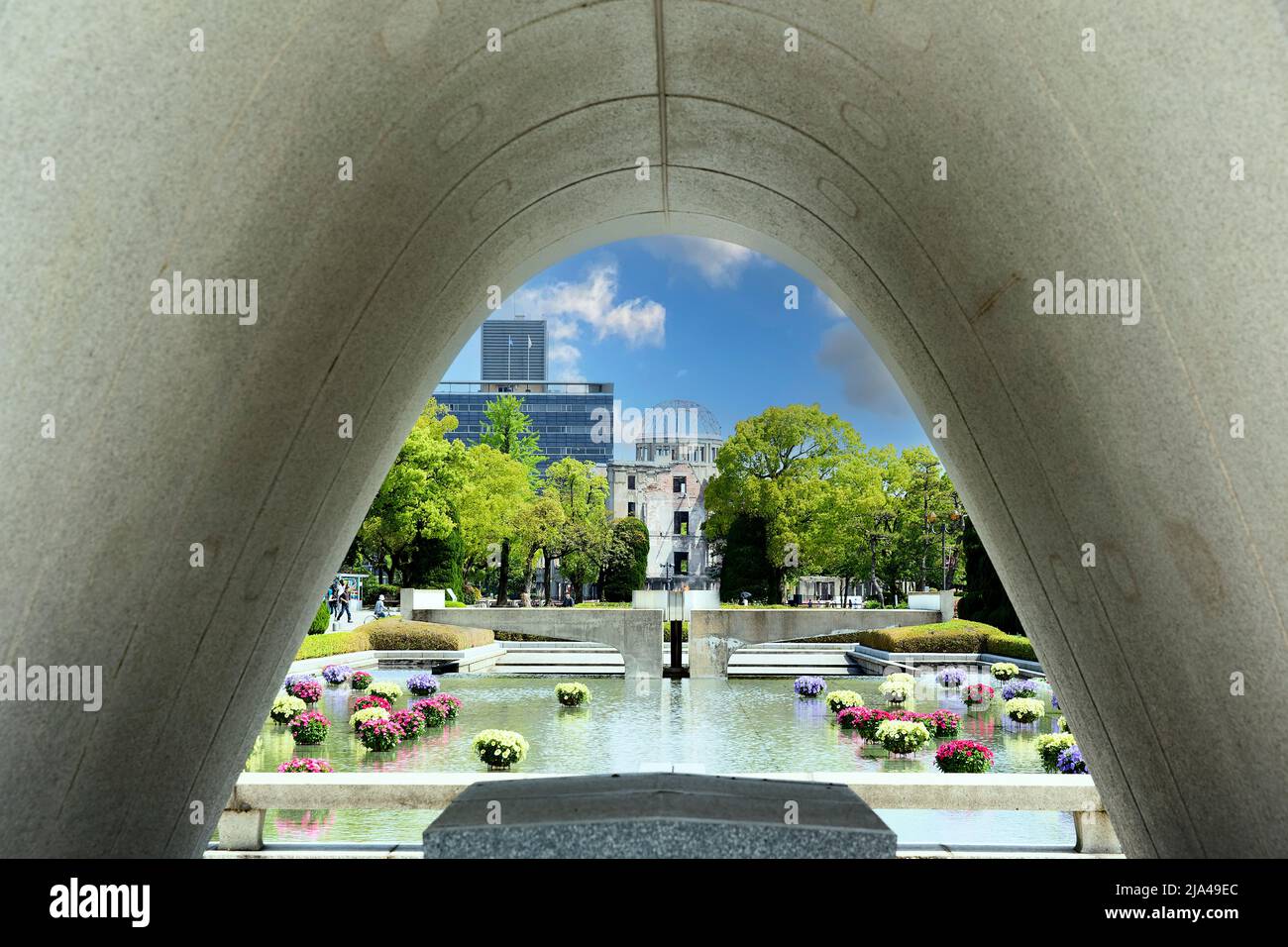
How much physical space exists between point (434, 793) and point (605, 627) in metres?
21.3

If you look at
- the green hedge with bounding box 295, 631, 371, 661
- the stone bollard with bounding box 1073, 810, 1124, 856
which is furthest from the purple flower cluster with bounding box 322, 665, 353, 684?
the stone bollard with bounding box 1073, 810, 1124, 856

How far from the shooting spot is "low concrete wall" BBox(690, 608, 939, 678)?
1207 inches

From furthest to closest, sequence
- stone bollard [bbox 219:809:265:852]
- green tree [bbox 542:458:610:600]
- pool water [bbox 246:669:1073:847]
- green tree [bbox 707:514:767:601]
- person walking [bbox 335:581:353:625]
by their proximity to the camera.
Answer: green tree [bbox 707:514:767:601]
green tree [bbox 542:458:610:600]
person walking [bbox 335:581:353:625]
pool water [bbox 246:669:1073:847]
stone bollard [bbox 219:809:265:852]

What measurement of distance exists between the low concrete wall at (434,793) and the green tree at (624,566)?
49.6m

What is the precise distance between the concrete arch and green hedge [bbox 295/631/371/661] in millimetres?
23160

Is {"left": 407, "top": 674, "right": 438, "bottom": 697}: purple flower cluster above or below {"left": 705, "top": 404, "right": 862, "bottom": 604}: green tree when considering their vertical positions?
below

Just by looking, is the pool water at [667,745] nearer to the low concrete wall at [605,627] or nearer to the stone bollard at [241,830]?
the stone bollard at [241,830]

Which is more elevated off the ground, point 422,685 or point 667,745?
point 422,685

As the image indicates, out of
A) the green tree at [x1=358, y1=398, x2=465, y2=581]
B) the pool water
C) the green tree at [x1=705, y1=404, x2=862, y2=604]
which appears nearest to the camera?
the pool water

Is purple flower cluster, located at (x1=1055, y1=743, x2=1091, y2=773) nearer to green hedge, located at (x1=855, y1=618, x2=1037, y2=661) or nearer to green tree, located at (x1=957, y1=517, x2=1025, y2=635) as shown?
green hedge, located at (x1=855, y1=618, x2=1037, y2=661)

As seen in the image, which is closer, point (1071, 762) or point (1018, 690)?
point (1071, 762)

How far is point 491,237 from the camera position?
6984 millimetres

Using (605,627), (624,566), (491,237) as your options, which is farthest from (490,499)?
(491,237)

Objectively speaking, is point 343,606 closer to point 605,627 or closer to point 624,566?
point 605,627
